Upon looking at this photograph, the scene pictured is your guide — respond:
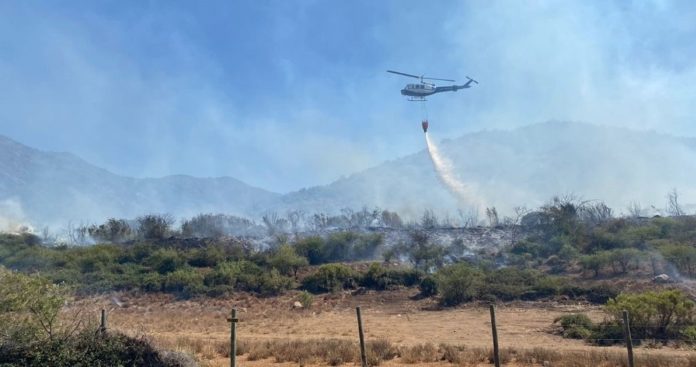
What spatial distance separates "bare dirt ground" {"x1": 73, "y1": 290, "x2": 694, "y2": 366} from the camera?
2011cm

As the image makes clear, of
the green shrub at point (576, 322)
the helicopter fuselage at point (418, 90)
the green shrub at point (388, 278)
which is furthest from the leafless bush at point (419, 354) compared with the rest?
the helicopter fuselage at point (418, 90)

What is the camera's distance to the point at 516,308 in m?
31.5

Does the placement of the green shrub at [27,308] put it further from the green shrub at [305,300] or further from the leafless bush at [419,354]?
the green shrub at [305,300]

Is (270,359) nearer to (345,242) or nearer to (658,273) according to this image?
(658,273)

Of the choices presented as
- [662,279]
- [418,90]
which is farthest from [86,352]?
[418,90]

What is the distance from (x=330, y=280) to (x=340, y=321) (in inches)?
530

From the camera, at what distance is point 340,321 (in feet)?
95.1

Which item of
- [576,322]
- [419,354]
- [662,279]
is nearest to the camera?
[419,354]

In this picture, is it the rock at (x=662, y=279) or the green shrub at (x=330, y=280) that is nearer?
the rock at (x=662, y=279)

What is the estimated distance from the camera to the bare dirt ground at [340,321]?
20109mm

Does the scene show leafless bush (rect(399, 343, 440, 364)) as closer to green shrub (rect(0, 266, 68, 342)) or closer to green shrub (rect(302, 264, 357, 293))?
green shrub (rect(0, 266, 68, 342))

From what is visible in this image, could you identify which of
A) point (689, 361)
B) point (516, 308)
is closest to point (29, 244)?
point (516, 308)

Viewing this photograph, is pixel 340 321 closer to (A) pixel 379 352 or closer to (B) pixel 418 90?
(A) pixel 379 352

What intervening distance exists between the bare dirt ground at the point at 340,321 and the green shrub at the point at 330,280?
2.35 m
